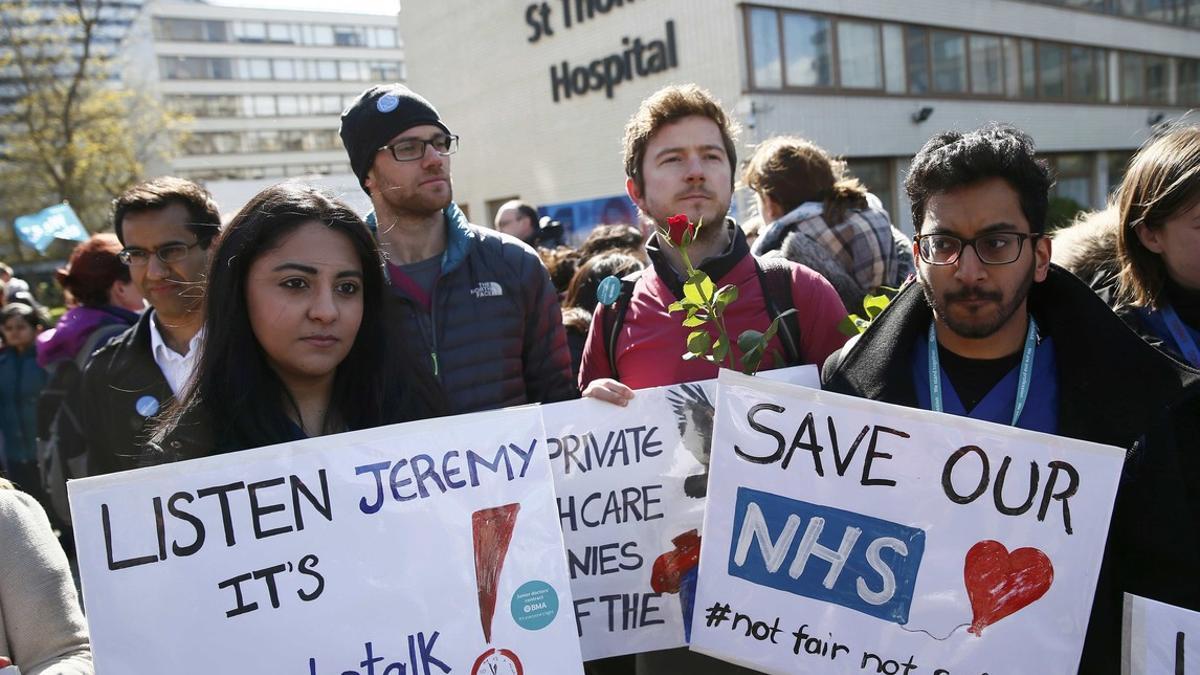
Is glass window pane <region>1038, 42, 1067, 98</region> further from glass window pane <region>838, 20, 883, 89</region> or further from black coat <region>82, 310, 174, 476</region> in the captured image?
black coat <region>82, 310, 174, 476</region>

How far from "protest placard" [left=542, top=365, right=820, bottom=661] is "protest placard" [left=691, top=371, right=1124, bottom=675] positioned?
0.26 meters

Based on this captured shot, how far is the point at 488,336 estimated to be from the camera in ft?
8.80

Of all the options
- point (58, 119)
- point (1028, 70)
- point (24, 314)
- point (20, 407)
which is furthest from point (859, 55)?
point (58, 119)

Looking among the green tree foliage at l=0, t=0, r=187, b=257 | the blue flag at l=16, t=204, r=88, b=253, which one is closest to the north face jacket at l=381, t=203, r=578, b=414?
the blue flag at l=16, t=204, r=88, b=253

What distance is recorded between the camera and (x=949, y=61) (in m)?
19.6

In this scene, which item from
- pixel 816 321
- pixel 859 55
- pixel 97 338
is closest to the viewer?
pixel 816 321

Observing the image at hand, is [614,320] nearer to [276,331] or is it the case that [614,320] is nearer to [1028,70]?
[276,331]

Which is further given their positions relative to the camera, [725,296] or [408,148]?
[408,148]

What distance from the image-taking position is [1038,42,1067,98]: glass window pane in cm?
2183

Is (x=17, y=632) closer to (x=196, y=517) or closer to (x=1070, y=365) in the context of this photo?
(x=196, y=517)

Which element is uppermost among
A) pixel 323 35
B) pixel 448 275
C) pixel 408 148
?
pixel 323 35

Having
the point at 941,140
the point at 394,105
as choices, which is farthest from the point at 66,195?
the point at 941,140

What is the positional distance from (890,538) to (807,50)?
54.7ft

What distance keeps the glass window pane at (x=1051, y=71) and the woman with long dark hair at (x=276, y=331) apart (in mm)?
24249
